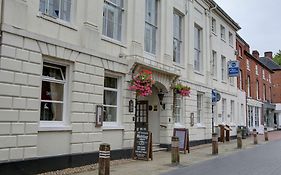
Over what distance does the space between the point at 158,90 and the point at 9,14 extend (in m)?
9.49

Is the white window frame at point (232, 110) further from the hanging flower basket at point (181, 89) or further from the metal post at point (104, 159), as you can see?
the metal post at point (104, 159)

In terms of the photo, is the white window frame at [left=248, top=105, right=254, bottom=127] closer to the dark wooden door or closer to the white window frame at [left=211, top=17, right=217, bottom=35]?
the white window frame at [left=211, top=17, right=217, bottom=35]

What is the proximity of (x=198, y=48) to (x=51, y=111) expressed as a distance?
13868 millimetres

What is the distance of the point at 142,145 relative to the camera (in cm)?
1310

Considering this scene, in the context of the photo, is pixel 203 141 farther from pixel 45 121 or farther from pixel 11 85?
pixel 11 85

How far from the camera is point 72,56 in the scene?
1095 centimetres

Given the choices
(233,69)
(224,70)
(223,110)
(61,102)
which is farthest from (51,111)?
(224,70)

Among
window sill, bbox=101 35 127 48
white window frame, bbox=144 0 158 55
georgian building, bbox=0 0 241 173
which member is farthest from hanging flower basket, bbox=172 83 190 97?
window sill, bbox=101 35 127 48

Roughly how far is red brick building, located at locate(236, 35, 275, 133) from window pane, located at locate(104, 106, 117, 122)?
824 inches

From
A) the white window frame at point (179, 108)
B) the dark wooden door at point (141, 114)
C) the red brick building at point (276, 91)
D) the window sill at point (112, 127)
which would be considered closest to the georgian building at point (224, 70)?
the white window frame at point (179, 108)

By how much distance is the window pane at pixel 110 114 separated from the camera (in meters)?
13.0

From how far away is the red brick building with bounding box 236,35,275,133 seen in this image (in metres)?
34.1

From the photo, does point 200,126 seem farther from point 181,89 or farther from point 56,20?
point 56,20

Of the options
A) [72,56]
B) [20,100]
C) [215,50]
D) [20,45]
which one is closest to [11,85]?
[20,100]
